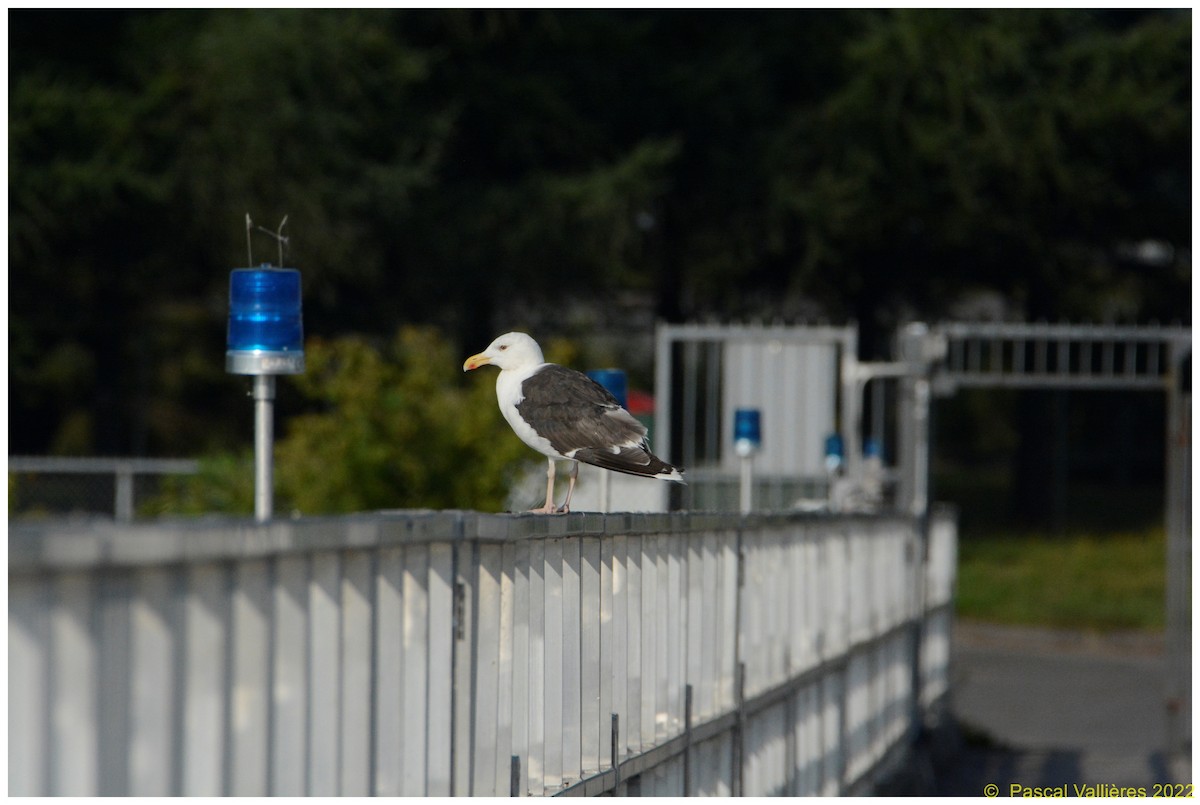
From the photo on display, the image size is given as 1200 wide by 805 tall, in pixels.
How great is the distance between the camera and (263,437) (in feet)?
12.5

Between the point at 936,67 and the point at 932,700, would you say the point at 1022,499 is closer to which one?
the point at 936,67

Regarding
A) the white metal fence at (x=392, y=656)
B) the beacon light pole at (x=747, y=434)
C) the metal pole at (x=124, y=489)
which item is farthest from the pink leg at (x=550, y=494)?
the metal pole at (x=124, y=489)

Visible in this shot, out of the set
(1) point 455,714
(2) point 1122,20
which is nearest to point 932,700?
(1) point 455,714

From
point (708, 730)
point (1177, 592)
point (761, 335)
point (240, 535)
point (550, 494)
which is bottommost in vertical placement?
point (1177, 592)

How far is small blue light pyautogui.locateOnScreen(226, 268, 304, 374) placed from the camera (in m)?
3.86

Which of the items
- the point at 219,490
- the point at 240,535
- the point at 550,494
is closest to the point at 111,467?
the point at 219,490

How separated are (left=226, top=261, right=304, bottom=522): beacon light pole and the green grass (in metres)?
17.8

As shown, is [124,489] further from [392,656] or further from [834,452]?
[392,656]

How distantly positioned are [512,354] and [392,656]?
232 centimetres

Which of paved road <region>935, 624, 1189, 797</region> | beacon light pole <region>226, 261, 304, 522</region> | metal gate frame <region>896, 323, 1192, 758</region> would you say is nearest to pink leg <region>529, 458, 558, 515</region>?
beacon light pole <region>226, 261, 304, 522</region>

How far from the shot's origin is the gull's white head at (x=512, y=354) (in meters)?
5.25

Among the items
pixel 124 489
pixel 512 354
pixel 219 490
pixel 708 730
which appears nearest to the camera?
pixel 512 354

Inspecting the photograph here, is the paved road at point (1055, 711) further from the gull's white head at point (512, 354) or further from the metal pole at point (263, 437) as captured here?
the metal pole at point (263, 437)

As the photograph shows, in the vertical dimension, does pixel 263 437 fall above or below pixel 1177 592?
above
